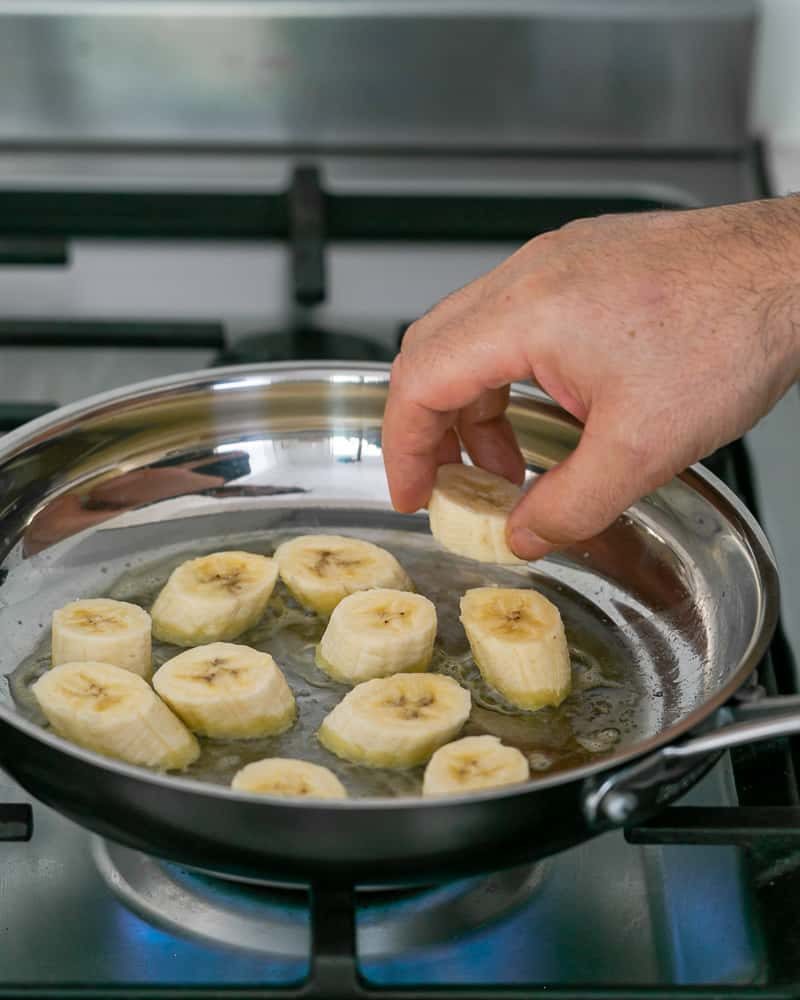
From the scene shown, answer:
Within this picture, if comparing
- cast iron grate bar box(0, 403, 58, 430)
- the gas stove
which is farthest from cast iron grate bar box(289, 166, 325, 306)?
cast iron grate bar box(0, 403, 58, 430)

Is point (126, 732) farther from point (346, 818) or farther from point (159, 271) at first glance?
point (159, 271)

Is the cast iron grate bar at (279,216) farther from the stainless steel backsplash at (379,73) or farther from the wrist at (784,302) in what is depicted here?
the wrist at (784,302)

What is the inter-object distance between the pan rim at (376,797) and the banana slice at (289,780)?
0.13 ft

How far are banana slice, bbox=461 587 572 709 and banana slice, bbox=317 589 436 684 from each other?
0.04 meters

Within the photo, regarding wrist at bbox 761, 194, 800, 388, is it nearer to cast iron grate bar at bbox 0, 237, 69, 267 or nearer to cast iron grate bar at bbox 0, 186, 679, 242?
cast iron grate bar at bbox 0, 186, 679, 242

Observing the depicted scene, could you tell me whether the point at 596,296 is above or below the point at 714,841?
above

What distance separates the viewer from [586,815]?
878 millimetres

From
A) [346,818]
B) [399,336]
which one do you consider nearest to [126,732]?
[346,818]

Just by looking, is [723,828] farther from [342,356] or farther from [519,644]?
[342,356]

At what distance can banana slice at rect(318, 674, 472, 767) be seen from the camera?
1046mm

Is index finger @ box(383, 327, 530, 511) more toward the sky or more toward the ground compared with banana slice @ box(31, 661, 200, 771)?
more toward the sky

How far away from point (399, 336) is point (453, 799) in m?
0.90

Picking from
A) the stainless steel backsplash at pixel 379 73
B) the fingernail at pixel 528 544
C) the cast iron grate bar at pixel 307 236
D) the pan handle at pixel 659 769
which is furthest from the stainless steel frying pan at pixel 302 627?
the stainless steel backsplash at pixel 379 73

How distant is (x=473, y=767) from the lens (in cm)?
101
